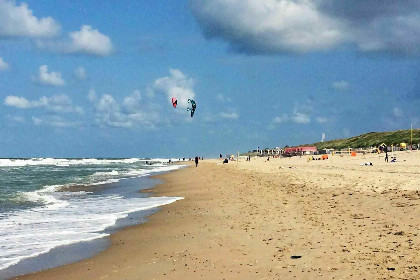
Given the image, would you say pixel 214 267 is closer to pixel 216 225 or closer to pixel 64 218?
pixel 216 225

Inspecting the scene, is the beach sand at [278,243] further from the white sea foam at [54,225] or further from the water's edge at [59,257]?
the white sea foam at [54,225]

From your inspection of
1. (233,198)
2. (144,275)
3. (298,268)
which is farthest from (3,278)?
(233,198)

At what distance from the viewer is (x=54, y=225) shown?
44.5 ft

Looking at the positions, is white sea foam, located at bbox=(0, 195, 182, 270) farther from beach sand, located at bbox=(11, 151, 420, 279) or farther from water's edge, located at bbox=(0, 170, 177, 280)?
beach sand, located at bbox=(11, 151, 420, 279)

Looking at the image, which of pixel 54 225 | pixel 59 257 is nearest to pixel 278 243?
pixel 59 257

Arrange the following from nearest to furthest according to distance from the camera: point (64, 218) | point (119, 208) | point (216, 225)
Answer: point (216, 225)
point (64, 218)
point (119, 208)

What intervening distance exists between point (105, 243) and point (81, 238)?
38.6 inches

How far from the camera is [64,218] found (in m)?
15.1

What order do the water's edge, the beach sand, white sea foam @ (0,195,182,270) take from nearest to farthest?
the beach sand
the water's edge
white sea foam @ (0,195,182,270)

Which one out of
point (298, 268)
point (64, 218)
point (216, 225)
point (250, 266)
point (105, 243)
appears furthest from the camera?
point (64, 218)

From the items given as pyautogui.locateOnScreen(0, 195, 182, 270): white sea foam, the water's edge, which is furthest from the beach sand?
pyautogui.locateOnScreen(0, 195, 182, 270): white sea foam

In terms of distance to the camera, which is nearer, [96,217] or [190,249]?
[190,249]

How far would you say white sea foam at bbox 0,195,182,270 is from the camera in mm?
10281

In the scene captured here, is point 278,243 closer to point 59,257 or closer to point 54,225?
point 59,257
